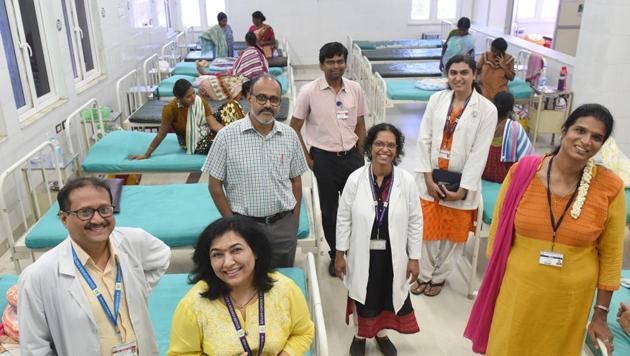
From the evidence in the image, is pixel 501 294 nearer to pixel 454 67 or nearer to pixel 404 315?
pixel 404 315

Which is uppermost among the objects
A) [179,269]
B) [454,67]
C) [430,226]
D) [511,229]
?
[454,67]

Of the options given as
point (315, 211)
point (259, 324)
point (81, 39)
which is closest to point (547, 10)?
point (81, 39)

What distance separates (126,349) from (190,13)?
1121 cm

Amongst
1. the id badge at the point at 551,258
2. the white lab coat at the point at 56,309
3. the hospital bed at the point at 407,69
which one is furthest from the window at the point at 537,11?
the white lab coat at the point at 56,309

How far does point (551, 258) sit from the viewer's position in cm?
214

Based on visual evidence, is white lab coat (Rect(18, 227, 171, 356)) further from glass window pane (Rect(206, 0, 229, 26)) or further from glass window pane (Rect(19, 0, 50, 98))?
glass window pane (Rect(206, 0, 229, 26))

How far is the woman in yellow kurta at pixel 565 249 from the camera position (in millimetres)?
2027

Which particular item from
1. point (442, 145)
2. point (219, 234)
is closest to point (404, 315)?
point (442, 145)

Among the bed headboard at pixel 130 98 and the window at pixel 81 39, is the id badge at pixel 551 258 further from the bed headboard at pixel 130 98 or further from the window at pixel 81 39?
the bed headboard at pixel 130 98

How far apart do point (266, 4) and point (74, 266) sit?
10726 mm

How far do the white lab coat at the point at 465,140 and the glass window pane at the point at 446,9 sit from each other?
9.82 m

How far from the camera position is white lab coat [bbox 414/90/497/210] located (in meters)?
3.19

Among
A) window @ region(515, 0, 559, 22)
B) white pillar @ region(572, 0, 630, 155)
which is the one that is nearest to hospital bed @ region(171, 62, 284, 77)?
white pillar @ region(572, 0, 630, 155)

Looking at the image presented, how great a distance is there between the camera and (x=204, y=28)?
→ 1190 centimetres
